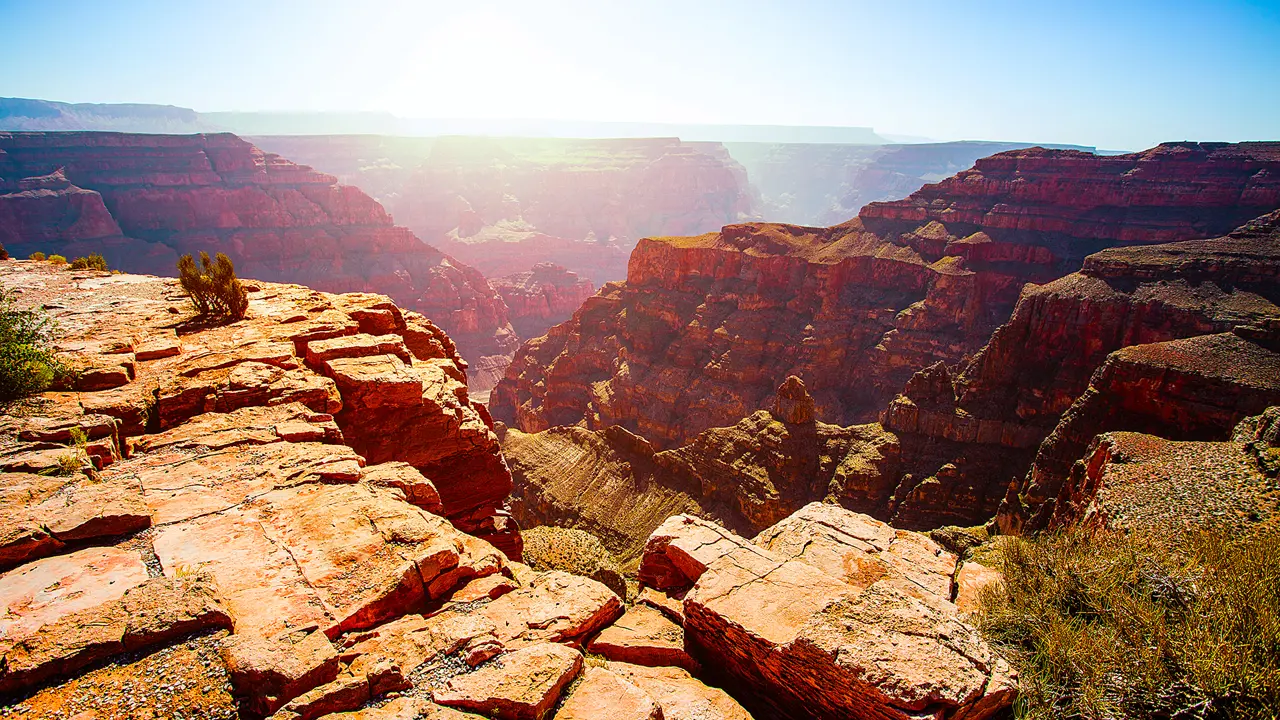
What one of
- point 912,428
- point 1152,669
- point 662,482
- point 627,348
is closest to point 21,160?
point 627,348

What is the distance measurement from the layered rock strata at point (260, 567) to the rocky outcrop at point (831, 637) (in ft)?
2.27

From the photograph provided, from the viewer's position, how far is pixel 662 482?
107 ft

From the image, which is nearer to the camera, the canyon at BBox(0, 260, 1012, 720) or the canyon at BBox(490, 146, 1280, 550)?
the canyon at BBox(0, 260, 1012, 720)

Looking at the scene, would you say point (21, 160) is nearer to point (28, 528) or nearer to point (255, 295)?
point (255, 295)

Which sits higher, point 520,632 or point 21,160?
point 21,160

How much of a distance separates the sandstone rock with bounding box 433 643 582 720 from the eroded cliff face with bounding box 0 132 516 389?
89.4 m

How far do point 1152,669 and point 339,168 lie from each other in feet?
723

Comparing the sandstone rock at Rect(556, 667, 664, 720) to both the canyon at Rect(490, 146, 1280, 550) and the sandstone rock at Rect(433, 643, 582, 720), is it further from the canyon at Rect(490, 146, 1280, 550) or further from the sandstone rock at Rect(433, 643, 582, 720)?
the canyon at Rect(490, 146, 1280, 550)

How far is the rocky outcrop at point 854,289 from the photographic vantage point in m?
53.5

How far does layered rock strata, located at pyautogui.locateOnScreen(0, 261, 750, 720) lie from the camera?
6145 mm

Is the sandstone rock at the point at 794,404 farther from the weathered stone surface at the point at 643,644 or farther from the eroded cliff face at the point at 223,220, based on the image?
the eroded cliff face at the point at 223,220

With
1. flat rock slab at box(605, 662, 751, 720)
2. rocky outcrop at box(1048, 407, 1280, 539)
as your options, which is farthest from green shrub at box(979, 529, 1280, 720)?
rocky outcrop at box(1048, 407, 1280, 539)

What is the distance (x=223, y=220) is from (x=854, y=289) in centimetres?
→ 9614

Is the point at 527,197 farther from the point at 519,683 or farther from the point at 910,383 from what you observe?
the point at 519,683
